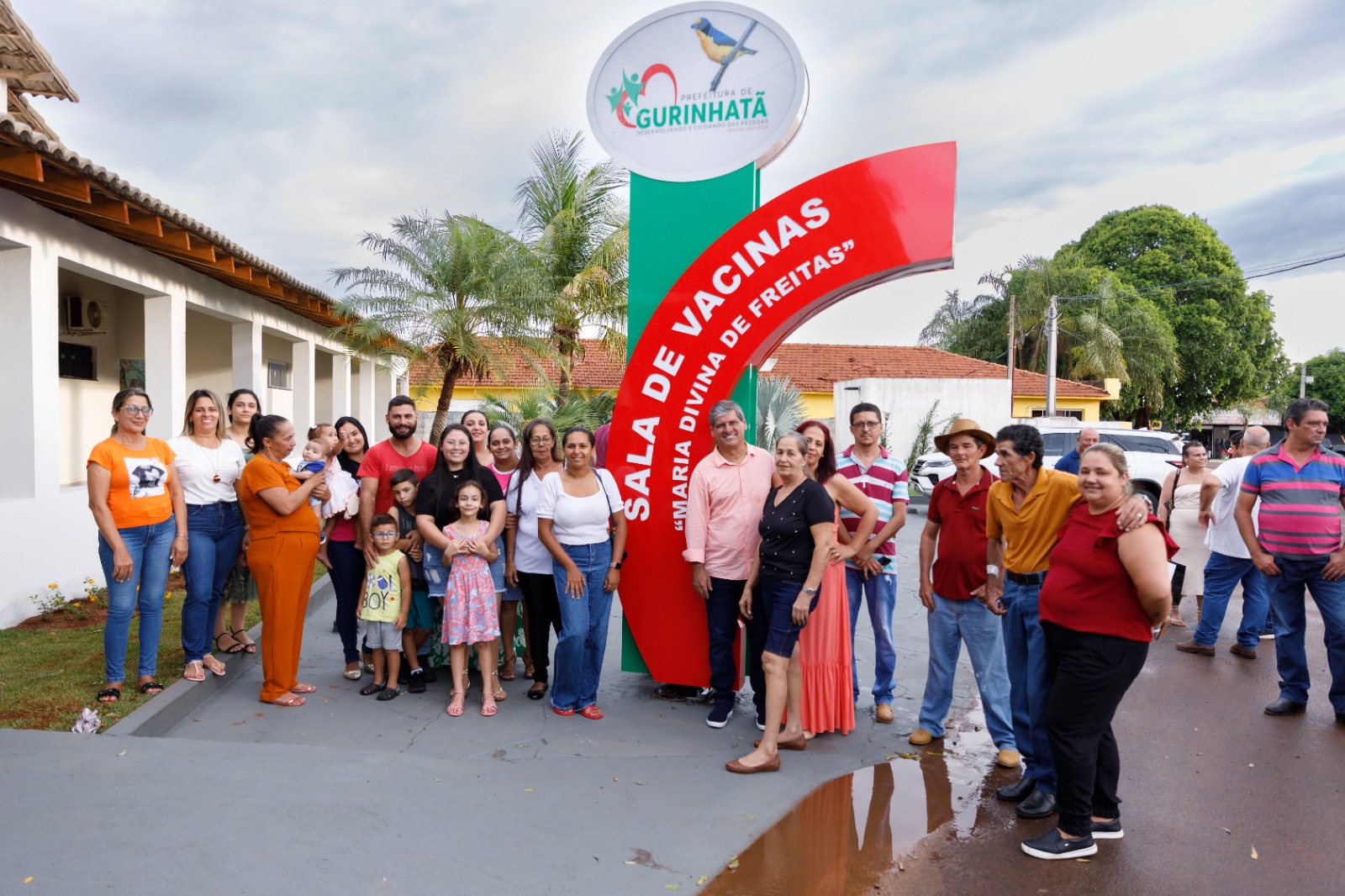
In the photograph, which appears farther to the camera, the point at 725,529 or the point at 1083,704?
the point at 725,529

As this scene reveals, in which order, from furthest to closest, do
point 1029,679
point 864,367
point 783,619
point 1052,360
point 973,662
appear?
point 864,367 → point 1052,360 → point 973,662 → point 783,619 → point 1029,679

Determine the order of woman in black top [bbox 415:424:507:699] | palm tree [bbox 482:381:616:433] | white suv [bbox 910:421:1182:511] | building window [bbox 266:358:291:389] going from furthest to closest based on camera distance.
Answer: white suv [bbox 910:421:1182:511] < building window [bbox 266:358:291:389] < palm tree [bbox 482:381:616:433] < woman in black top [bbox 415:424:507:699]

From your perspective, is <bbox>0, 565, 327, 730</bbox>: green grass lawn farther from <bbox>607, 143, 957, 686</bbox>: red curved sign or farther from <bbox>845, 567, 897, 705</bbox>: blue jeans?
<bbox>845, 567, 897, 705</bbox>: blue jeans

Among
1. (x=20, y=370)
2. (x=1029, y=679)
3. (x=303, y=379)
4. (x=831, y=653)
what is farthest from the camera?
(x=303, y=379)

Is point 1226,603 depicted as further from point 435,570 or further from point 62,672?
point 62,672

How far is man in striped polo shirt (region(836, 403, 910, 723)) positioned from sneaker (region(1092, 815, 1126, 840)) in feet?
4.67

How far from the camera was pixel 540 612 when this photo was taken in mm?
5129

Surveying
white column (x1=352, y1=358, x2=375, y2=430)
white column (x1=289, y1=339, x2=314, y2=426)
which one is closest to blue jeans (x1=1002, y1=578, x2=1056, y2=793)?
white column (x1=289, y1=339, x2=314, y2=426)

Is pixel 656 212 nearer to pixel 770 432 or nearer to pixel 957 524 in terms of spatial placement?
pixel 957 524

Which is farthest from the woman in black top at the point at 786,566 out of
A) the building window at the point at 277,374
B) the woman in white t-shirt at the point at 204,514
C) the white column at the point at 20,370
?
the building window at the point at 277,374

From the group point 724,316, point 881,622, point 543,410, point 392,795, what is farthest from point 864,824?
point 543,410

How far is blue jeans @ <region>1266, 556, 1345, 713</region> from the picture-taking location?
4922mm

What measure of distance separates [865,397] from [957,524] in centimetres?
2090

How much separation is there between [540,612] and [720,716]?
126 cm
